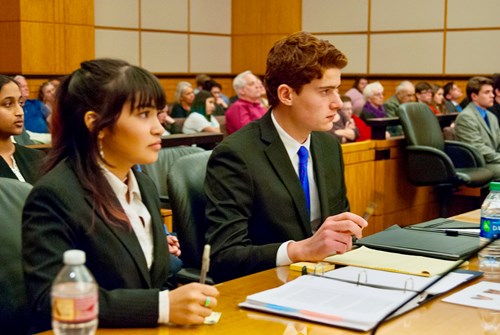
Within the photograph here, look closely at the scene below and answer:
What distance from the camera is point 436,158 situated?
695 centimetres

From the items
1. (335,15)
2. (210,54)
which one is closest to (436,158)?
(335,15)

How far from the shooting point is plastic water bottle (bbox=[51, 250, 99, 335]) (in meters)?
1.40

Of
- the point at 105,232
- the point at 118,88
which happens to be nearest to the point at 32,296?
the point at 105,232

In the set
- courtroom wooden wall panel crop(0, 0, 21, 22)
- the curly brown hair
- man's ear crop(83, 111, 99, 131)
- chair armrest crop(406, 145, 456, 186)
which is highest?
courtroom wooden wall panel crop(0, 0, 21, 22)

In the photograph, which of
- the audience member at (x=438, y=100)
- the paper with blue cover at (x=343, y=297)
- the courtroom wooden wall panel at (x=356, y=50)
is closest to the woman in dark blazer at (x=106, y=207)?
the paper with blue cover at (x=343, y=297)

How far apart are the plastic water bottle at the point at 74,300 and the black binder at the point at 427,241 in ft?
4.47

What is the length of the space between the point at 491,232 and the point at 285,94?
0.85m

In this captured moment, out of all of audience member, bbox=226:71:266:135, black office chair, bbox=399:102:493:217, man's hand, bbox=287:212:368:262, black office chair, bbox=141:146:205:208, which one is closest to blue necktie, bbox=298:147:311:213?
man's hand, bbox=287:212:368:262

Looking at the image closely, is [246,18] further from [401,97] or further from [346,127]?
[346,127]

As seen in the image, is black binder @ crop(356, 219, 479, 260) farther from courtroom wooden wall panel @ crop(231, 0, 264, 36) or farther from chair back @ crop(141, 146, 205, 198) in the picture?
courtroom wooden wall panel @ crop(231, 0, 264, 36)

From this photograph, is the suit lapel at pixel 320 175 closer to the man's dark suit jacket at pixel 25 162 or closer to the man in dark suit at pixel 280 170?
the man in dark suit at pixel 280 170

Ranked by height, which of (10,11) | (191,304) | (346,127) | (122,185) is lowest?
(346,127)

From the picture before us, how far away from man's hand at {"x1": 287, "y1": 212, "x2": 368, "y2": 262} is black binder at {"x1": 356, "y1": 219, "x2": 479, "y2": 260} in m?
0.34

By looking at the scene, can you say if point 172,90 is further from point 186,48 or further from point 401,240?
point 401,240
